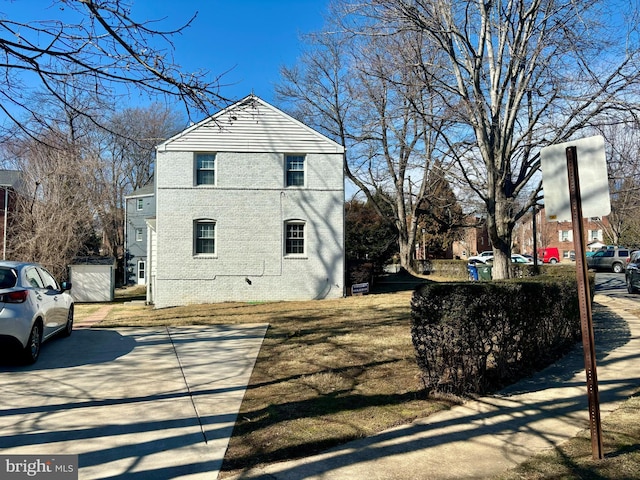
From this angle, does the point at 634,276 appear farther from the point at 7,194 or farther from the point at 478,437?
the point at 7,194

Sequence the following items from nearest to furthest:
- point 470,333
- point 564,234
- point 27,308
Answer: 1. point 470,333
2. point 27,308
3. point 564,234

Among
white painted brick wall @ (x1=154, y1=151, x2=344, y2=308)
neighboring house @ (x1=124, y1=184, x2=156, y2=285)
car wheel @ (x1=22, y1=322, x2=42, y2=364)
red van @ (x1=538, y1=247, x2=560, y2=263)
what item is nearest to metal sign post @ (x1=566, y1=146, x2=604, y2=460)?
car wheel @ (x1=22, y1=322, x2=42, y2=364)

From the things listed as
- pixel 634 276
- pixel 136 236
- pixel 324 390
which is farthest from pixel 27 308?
pixel 136 236

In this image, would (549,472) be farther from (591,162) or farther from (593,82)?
(593,82)

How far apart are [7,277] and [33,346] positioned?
3.71 feet

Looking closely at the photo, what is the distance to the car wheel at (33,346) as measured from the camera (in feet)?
24.9

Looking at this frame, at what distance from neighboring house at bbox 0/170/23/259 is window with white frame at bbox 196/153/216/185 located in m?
11.9

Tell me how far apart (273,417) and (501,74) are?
1418 cm

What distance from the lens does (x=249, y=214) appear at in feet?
64.6

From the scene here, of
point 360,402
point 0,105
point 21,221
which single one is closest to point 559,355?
point 360,402

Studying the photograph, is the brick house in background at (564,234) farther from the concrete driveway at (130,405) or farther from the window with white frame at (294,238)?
the concrete driveway at (130,405)

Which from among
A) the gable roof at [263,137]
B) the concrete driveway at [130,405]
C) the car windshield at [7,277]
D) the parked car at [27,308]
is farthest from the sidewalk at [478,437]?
the gable roof at [263,137]

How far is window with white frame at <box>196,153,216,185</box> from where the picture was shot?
19766 millimetres

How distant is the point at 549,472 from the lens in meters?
3.84
